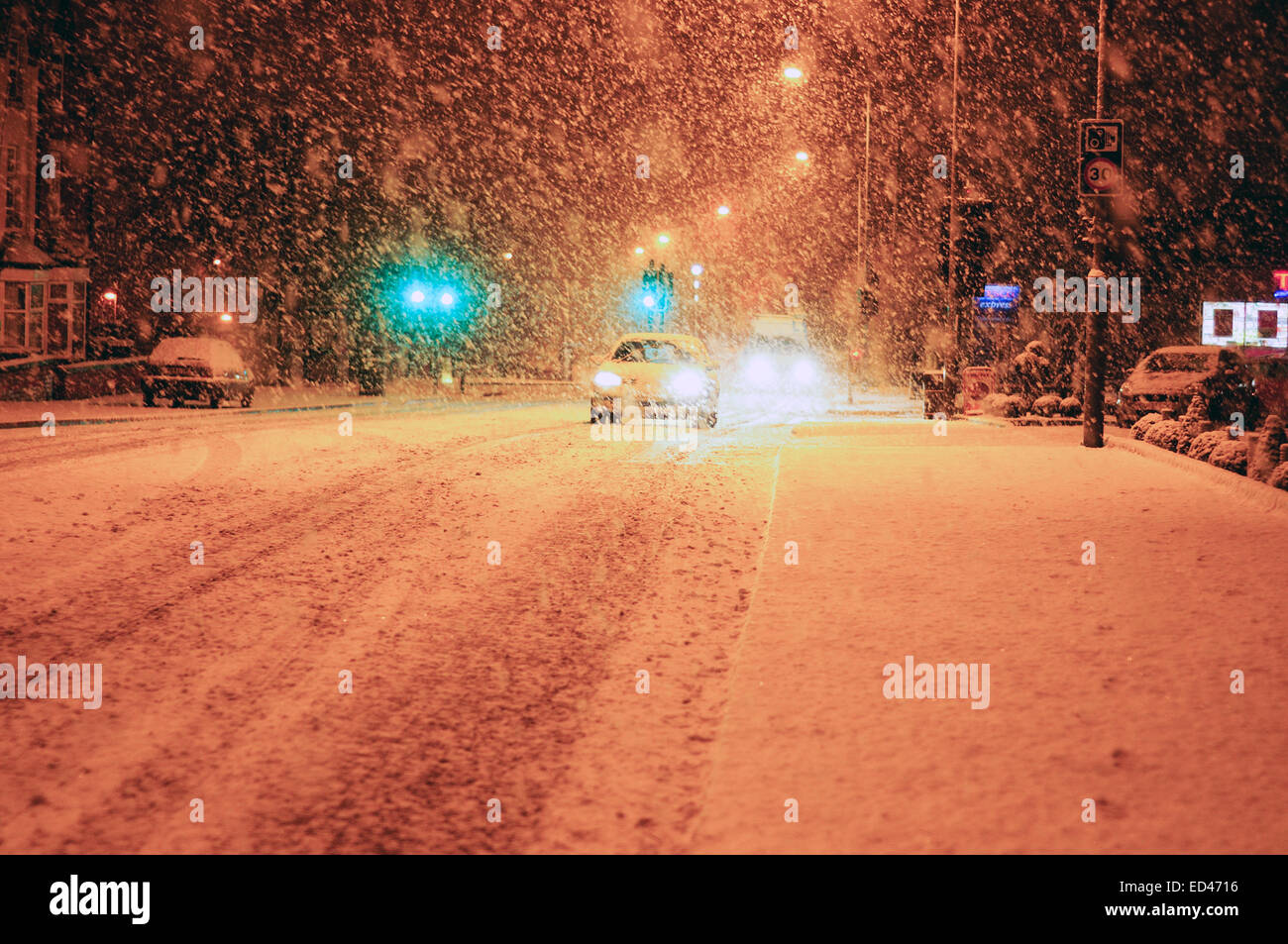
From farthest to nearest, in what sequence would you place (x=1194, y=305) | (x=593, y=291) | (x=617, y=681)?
(x=593, y=291) → (x=1194, y=305) → (x=617, y=681)

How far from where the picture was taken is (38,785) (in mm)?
4504

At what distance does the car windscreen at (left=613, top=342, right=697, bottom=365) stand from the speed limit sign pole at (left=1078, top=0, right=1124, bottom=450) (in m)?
8.82

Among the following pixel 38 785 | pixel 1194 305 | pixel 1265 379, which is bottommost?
pixel 38 785

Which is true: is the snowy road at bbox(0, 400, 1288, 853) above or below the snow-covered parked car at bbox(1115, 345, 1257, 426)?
below

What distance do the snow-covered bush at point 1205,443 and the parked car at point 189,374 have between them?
877 inches

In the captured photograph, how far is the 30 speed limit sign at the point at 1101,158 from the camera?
664 inches

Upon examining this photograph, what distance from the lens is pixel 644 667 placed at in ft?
20.4

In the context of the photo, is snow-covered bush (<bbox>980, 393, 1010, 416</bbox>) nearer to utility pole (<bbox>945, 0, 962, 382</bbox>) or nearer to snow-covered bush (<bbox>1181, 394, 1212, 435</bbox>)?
utility pole (<bbox>945, 0, 962, 382</bbox>)

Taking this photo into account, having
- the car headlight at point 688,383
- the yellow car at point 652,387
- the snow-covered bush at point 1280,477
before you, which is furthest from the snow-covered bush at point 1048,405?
the snow-covered bush at point 1280,477

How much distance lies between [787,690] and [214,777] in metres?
2.46

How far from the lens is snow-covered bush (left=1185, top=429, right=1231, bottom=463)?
1463 cm

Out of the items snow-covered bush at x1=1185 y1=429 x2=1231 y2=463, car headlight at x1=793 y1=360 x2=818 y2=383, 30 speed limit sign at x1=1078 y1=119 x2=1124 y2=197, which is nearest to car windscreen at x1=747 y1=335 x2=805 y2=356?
car headlight at x1=793 y1=360 x2=818 y2=383

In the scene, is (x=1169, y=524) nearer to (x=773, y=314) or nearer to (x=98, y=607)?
(x=98, y=607)

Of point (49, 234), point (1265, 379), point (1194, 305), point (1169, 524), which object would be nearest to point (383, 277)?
point (49, 234)
